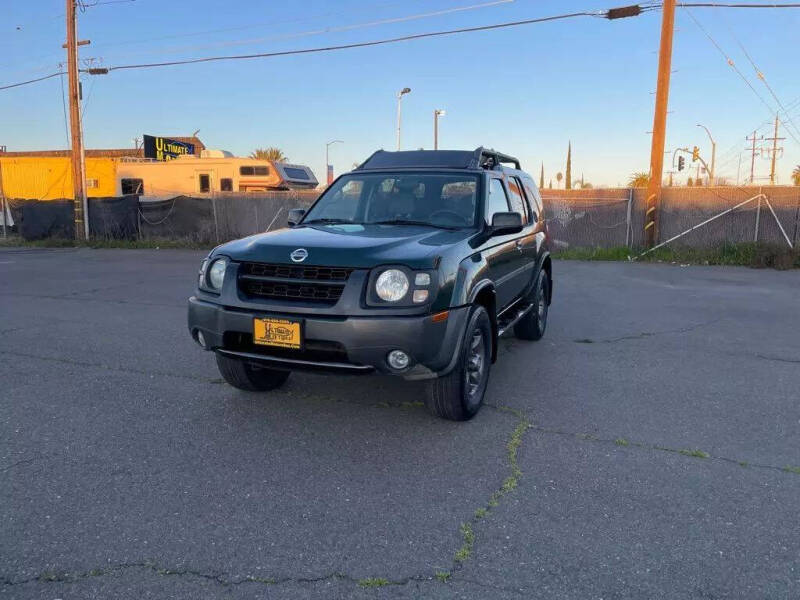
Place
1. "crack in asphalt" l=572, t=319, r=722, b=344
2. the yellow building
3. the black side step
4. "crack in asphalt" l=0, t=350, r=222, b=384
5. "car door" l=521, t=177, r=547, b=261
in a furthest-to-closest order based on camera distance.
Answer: the yellow building < "crack in asphalt" l=572, t=319, r=722, b=344 < "car door" l=521, t=177, r=547, b=261 < "crack in asphalt" l=0, t=350, r=222, b=384 < the black side step

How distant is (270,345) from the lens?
4.00 metres

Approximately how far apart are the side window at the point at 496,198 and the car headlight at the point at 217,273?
214cm

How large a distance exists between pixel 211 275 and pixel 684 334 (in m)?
5.61

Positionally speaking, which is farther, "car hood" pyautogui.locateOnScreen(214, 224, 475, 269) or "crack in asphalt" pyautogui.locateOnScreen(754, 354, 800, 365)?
"crack in asphalt" pyautogui.locateOnScreen(754, 354, 800, 365)

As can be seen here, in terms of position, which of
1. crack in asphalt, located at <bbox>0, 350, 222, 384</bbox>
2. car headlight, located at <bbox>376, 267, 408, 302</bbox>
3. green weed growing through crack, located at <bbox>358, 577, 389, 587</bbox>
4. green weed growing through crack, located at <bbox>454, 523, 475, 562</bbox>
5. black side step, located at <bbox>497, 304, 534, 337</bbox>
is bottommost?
green weed growing through crack, located at <bbox>358, 577, 389, 587</bbox>

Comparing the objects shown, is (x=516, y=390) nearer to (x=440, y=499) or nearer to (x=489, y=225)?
(x=489, y=225)

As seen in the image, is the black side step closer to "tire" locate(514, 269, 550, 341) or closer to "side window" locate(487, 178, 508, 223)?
"tire" locate(514, 269, 550, 341)

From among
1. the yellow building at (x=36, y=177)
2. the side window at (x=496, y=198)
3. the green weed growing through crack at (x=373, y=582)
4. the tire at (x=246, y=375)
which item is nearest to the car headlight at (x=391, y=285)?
the tire at (x=246, y=375)

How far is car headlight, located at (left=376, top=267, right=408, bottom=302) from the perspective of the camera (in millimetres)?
3850

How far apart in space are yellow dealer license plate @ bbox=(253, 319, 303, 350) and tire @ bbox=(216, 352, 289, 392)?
77 cm

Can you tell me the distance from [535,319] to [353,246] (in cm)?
348

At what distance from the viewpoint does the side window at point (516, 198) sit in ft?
20.1

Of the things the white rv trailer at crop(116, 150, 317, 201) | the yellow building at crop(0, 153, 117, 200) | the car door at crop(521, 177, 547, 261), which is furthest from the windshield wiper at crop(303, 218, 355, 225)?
the yellow building at crop(0, 153, 117, 200)

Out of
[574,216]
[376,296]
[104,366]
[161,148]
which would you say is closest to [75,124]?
[161,148]
